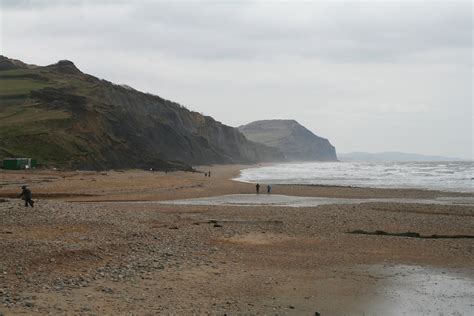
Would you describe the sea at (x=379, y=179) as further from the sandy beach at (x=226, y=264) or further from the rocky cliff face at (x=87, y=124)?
the sandy beach at (x=226, y=264)

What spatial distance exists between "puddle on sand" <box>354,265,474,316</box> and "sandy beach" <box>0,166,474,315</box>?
34mm

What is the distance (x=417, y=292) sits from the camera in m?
13.7

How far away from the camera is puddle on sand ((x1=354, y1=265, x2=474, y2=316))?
478 inches

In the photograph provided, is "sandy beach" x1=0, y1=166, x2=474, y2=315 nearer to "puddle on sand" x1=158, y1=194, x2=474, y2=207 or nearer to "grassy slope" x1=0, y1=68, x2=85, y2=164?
"puddle on sand" x1=158, y1=194, x2=474, y2=207

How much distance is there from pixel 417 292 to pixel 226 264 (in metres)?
5.87

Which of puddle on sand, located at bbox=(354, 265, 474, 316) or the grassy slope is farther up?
the grassy slope

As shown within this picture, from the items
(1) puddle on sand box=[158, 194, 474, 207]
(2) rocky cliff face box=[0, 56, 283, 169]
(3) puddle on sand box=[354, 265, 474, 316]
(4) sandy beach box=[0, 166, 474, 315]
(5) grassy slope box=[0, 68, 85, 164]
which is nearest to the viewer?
(4) sandy beach box=[0, 166, 474, 315]

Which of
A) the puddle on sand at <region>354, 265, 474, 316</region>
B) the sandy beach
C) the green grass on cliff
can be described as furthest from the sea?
the green grass on cliff

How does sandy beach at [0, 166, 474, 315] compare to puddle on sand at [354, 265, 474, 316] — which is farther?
puddle on sand at [354, 265, 474, 316]

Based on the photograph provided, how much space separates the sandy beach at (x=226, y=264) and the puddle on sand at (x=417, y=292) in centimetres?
3

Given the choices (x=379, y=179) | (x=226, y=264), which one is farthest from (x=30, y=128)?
(x=226, y=264)

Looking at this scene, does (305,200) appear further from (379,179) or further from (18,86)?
(18,86)

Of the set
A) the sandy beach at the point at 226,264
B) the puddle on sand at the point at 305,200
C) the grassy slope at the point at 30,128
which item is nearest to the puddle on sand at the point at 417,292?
the sandy beach at the point at 226,264

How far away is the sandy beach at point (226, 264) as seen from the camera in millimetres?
11672
